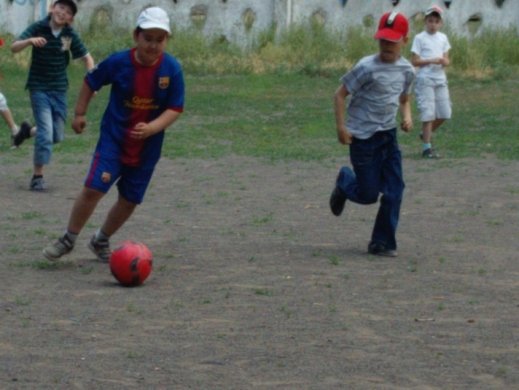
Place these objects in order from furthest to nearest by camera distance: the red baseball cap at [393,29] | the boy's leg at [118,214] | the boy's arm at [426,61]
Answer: the boy's arm at [426,61], the red baseball cap at [393,29], the boy's leg at [118,214]

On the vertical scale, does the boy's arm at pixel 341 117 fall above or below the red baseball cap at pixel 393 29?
below

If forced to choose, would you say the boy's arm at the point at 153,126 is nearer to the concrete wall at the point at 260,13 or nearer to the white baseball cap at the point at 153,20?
the white baseball cap at the point at 153,20

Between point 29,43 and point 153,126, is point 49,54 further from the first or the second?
point 153,126

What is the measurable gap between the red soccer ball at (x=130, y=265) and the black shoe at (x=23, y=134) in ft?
20.7

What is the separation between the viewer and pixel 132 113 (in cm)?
869

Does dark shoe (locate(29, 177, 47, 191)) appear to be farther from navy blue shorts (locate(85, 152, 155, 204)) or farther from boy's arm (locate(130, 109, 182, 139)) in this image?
boy's arm (locate(130, 109, 182, 139))

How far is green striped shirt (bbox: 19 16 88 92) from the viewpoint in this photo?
12531mm

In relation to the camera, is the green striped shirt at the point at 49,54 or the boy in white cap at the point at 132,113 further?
the green striped shirt at the point at 49,54

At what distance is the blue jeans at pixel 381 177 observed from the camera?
959 centimetres

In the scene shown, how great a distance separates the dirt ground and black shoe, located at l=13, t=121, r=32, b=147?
165 centimetres

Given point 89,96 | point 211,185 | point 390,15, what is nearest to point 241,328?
point 89,96

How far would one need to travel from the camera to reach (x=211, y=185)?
13.2 metres

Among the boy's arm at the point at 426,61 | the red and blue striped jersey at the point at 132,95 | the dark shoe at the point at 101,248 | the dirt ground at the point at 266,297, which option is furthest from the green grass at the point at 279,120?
the red and blue striped jersey at the point at 132,95

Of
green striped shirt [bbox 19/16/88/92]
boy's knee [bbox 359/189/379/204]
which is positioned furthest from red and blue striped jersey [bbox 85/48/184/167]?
green striped shirt [bbox 19/16/88/92]
